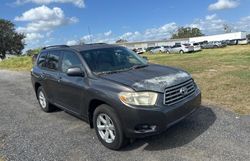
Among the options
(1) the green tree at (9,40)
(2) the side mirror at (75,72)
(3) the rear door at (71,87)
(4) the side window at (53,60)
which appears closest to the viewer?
(2) the side mirror at (75,72)

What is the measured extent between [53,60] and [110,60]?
172 cm

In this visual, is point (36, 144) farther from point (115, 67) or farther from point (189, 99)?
point (189, 99)

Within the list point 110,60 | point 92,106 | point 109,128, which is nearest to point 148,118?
point 109,128

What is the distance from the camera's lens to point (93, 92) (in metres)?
4.89

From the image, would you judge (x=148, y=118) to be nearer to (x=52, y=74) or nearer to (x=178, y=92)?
(x=178, y=92)

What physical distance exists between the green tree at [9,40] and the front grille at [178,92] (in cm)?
6939

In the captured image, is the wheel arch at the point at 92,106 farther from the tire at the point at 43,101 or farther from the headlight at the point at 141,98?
the tire at the point at 43,101

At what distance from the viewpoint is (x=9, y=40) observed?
2692 inches

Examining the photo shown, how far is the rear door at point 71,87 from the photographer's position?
5.29m

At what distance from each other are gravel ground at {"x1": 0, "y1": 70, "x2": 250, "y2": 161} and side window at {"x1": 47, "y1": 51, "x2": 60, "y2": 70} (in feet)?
4.14

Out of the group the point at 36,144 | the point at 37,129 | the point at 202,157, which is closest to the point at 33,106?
the point at 37,129

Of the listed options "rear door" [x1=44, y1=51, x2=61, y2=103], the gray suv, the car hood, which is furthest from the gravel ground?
the car hood

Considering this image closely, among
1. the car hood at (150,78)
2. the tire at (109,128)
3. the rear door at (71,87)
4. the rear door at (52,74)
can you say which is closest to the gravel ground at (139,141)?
the tire at (109,128)

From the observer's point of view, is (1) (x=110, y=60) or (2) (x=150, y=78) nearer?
(2) (x=150, y=78)
